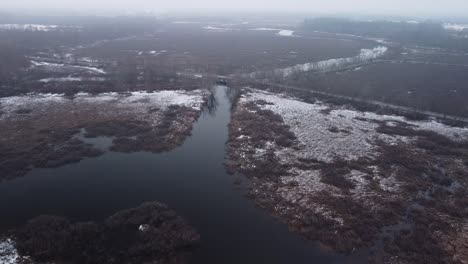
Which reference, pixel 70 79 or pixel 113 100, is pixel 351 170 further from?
pixel 70 79

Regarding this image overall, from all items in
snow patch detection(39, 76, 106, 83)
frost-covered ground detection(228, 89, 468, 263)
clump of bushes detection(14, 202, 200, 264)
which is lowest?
clump of bushes detection(14, 202, 200, 264)

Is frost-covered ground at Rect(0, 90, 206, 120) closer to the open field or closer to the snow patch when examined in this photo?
the open field

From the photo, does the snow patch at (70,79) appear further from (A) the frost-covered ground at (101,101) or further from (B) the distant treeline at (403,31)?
(B) the distant treeline at (403,31)

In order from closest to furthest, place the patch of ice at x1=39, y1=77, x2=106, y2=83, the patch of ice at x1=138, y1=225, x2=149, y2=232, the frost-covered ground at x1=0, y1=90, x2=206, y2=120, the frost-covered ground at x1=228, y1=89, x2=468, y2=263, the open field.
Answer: the open field → the patch of ice at x1=138, y1=225, x2=149, y2=232 → the frost-covered ground at x1=228, y1=89, x2=468, y2=263 → the frost-covered ground at x1=0, y1=90, x2=206, y2=120 → the patch of ice at x1=39, y1=77, x2=106, y2=83

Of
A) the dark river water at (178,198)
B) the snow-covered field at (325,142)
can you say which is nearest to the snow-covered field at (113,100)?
the snow-covered field at (325,142)

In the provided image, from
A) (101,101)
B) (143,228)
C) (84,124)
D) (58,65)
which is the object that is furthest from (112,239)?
(58,65)

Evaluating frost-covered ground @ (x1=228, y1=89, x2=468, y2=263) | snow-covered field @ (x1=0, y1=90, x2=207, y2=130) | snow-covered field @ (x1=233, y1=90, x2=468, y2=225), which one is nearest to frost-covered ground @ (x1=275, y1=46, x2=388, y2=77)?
snow-covered field @ (x1=233, y1=90, x2=468, y2=225)
